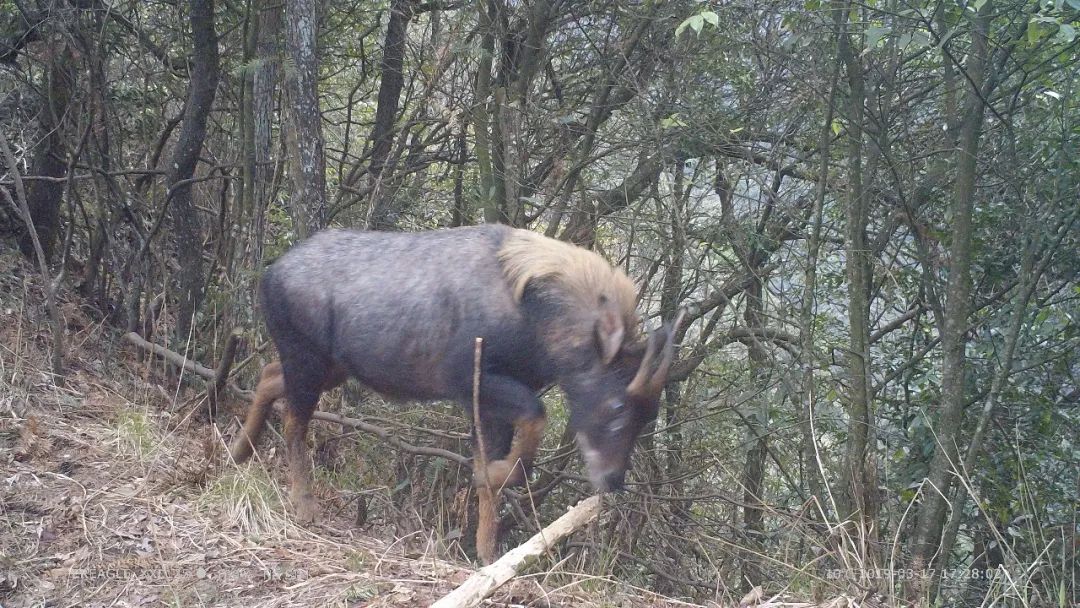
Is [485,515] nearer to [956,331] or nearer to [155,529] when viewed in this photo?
[155,529]

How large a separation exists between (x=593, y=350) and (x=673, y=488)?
2.89 m

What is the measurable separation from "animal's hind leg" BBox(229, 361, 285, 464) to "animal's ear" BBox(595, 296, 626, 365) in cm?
236

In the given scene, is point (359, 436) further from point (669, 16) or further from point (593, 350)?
point (669, 16)

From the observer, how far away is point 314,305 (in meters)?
5.98

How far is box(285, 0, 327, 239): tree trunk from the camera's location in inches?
271

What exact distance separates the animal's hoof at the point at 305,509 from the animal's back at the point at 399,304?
2.78ft

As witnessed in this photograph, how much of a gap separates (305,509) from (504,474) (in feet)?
4.88

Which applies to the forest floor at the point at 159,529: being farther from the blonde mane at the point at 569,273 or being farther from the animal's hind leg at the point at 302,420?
the blonde mane at the point at 569,273

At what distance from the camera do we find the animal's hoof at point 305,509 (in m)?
6.00

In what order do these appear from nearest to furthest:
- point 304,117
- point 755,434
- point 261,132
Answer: point 304,117 < point 755,434 < point 261,132

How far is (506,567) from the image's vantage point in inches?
171

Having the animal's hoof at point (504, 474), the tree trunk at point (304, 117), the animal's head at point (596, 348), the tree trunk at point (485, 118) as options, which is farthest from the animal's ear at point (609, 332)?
the tree trunk at point (485, 118)

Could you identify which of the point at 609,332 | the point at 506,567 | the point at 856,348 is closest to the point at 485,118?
the point at 609,332

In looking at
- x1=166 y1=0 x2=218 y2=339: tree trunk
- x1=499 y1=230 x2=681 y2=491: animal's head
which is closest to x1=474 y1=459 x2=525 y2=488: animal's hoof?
x1=499 y1=230 x2=681 y2=491: animal's head
